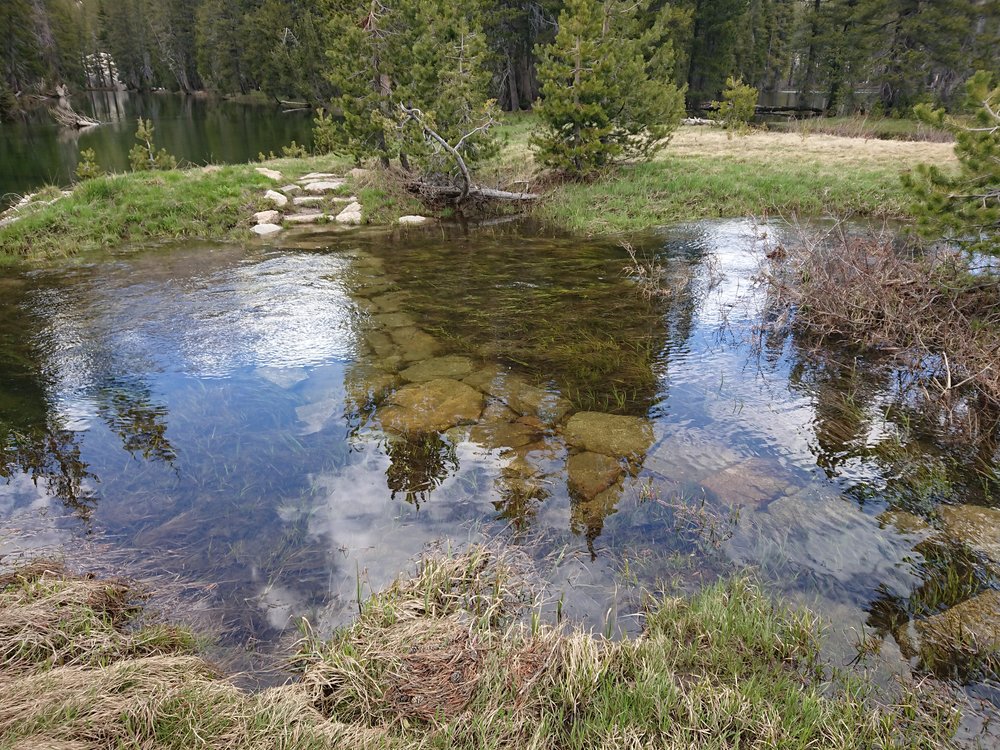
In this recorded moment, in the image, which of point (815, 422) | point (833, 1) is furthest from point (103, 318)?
point (833, 1)

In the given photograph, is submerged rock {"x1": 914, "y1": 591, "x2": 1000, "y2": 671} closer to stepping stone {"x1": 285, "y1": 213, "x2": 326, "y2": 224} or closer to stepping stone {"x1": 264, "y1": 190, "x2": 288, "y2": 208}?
stepping stone {"x1": 285, "y1": 213, "x2": 326, "y2": 224}

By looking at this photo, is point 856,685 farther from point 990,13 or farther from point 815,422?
point 990,13

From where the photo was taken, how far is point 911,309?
6.90m

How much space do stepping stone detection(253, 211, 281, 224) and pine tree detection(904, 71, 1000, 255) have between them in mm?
12058

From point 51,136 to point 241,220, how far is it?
27.4 metres

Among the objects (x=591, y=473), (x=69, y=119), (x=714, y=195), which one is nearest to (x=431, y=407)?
(x=591, y=473)

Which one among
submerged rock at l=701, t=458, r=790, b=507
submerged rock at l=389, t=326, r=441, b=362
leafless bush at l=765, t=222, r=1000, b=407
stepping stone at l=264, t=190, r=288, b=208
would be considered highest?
stepping stone at l=264, t=190, r=288, b=208

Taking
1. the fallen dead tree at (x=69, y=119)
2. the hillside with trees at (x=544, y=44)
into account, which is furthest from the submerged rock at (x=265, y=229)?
the fallen dead tree at (x=69, y=119)

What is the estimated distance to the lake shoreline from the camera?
12.1 metres

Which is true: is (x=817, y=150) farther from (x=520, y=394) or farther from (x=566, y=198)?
(x=520, y=394)

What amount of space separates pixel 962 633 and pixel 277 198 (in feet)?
48.3

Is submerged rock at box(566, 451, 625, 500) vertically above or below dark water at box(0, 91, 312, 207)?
below

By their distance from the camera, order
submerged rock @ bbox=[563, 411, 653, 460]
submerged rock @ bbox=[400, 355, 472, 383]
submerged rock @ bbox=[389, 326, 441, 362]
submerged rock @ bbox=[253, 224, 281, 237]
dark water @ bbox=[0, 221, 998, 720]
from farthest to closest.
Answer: submerged rock @ bbox=[253, 224, 281, 237], submerged rock @ bbox=[389, 326, 441, 362], submerged rock @ bbox=[400, 355, 472, 383], submerged rock @ bbox=[563, 411, 653, 460], dark water @ bbox=[0, 221, 998, 720]

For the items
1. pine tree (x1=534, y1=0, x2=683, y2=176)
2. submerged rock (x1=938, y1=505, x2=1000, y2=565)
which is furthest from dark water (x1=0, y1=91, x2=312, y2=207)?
Answer: submerged rock (x1=938, y1=505, x2=1000, y2=565)
